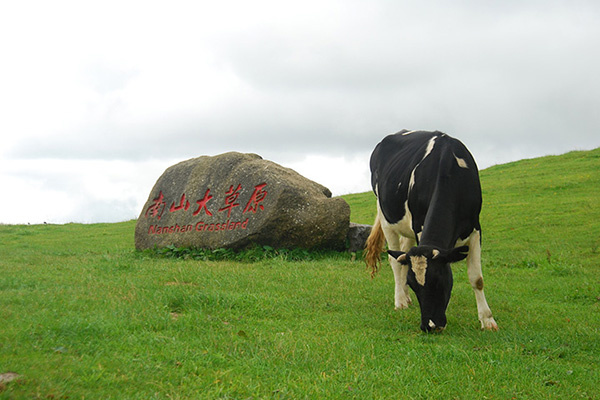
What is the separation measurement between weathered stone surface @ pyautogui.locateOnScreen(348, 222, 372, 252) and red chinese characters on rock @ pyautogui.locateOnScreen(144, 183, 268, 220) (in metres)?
2.60

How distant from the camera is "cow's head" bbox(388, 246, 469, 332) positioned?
7098mm

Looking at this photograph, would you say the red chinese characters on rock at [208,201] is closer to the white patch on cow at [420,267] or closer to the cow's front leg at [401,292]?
the cow's front leg at [401,292]

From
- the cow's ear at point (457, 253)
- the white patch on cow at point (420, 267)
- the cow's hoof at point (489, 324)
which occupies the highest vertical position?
the cow's ear at point (457, 253)

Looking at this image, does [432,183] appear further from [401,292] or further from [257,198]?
[257,198]

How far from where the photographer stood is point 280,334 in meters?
6.76

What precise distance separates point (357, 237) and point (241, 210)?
3158mm

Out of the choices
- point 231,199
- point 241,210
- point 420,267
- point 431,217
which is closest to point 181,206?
point 231,199

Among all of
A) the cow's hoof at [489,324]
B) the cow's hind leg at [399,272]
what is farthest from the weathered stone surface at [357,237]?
the cow's hoof at [489,324]

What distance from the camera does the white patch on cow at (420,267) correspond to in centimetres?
710

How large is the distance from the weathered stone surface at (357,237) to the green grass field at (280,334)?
1.30m

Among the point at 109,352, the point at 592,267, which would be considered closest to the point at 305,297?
the point at 109,352

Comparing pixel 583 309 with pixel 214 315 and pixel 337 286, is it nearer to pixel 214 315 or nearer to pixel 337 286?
pixel 337 286

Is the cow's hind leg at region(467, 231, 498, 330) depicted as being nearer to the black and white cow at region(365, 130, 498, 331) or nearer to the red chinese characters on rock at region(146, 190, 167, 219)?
the black and white cow at region(365, 130, 498, 331)

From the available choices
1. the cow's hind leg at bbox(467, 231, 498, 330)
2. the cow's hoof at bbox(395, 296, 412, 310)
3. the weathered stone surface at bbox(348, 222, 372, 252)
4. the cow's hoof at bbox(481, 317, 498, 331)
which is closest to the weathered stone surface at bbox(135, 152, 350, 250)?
the weathered stone surface at bbox(348, 222, 372, 252)
